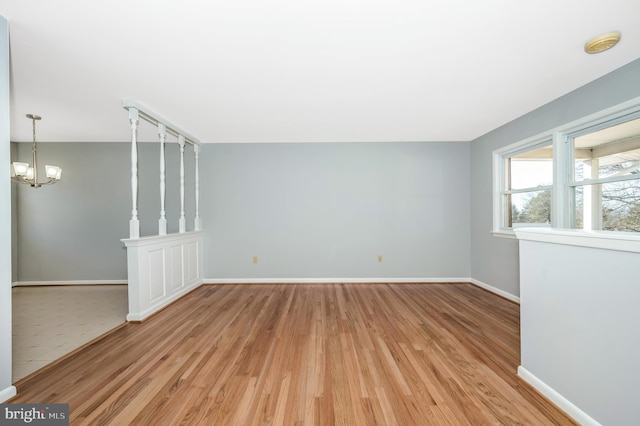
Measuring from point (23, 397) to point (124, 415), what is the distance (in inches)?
31.3

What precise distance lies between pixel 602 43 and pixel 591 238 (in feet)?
5.39

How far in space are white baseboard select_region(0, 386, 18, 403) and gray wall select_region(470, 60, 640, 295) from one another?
16.6 ft

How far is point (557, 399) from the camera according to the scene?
5.07 feet

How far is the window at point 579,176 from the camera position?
89.5 inches

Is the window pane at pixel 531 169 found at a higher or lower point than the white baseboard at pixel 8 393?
higher

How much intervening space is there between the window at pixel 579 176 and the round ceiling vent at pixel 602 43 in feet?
2.09

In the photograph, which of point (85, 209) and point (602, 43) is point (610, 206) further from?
point (85, 209)

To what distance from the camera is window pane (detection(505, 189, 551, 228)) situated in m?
3.18

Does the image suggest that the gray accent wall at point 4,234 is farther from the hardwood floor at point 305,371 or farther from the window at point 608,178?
the window at point 608,178

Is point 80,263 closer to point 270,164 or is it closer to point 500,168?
point 270,164

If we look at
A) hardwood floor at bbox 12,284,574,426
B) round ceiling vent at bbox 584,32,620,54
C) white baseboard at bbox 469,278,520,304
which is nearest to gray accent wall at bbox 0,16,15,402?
hardwood floor at bbox 12,284,574,426

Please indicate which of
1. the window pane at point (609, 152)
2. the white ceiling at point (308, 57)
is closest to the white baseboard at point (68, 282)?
the white ceiling at point (308, 57)

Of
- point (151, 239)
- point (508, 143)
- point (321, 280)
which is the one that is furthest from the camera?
point (321, 280)

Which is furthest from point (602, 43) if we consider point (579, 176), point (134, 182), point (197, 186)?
point (197, 186)
